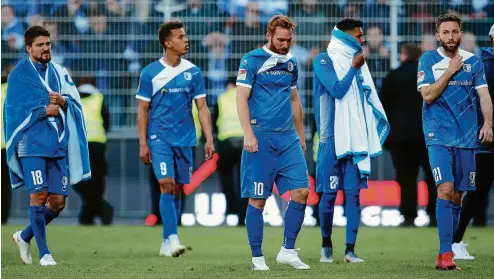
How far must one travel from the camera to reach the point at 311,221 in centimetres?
1845

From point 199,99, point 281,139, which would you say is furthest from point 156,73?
point 281,139

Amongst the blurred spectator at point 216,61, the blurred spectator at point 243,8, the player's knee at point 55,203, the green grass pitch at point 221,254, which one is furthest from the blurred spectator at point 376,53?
the player's knee at point 55,203

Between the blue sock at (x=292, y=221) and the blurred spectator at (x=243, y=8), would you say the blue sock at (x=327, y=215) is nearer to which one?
the blue sock at (x=292, y=221)

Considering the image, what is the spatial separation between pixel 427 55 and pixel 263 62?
1.29 m

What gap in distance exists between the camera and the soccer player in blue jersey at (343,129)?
1178cm

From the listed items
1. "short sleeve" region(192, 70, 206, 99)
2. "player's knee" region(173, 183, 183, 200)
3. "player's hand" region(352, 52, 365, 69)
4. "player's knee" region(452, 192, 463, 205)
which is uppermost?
"player's hand" region(352, 52, 365, 69)

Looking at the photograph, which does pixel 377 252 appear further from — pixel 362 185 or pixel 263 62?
pixel 263 62

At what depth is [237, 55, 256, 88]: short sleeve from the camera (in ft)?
35.6

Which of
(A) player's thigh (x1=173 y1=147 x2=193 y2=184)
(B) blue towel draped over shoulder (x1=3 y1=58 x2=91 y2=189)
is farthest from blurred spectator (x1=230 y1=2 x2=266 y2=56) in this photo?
(B) blue towel draped over shoulder (x1=3 y1=58 x2=91 y2=189)

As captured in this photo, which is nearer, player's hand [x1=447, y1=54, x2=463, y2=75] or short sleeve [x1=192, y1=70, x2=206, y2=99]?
player's hand [x1=447, y1=54, x2=463, y2=75]

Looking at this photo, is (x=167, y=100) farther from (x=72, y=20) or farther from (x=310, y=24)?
(x=72, y=20)

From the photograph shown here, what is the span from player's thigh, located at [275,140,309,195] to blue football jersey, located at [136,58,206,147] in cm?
248

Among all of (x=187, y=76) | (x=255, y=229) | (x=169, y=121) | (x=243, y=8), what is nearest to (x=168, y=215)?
(x=169, y=121)

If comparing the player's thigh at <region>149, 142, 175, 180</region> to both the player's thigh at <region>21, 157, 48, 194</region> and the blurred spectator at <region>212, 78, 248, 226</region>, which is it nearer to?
the player's thigh at <region>21, 157, 48, 194</region>
